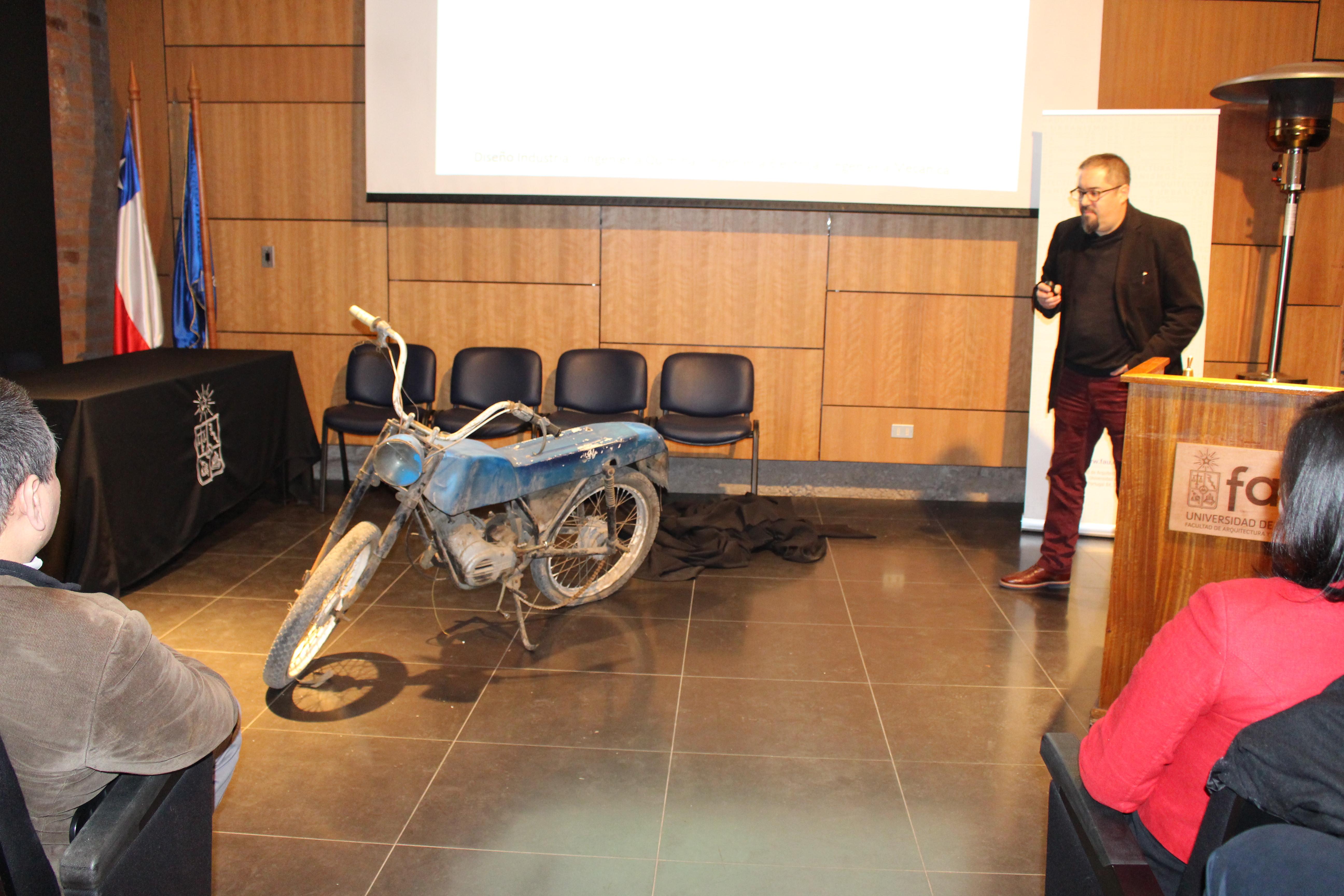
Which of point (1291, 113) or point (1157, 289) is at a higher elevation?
point (1291, 113)

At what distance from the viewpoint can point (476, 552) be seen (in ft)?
10.7

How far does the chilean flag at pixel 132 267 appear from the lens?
5.39 meters

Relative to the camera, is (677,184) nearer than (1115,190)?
No

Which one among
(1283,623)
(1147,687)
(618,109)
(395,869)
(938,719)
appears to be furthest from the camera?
(618,109)

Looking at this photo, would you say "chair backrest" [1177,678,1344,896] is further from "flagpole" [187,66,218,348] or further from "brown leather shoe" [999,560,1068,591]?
"flagpole" [187,66,218,348]

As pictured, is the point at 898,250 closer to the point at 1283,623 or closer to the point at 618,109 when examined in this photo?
the point at 618,109

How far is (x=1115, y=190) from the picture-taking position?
12.5 feet

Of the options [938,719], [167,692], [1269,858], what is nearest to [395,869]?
[167,692]

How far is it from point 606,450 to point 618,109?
250 centimetres

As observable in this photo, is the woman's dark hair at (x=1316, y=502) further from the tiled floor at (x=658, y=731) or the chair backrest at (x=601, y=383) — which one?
the chair backrest at (x=601, y=383)

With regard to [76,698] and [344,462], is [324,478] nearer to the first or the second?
[344,462]

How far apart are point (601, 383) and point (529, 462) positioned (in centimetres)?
219

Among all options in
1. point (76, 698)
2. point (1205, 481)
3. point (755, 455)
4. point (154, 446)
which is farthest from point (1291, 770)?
point (755, 455)

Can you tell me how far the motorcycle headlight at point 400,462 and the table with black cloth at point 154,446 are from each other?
962 millimetres
